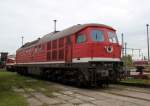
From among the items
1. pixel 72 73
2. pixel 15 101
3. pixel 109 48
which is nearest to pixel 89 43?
pixel 109 48

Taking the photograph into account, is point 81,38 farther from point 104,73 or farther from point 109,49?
point 104,73

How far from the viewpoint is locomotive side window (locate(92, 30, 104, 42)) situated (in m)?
17.0

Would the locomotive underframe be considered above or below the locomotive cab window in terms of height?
below

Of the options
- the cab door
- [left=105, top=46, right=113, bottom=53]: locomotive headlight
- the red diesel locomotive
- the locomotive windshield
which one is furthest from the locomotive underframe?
the locomotive windshield

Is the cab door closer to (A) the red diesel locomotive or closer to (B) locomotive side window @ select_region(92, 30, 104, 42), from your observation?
(A) the red diesel locomotive

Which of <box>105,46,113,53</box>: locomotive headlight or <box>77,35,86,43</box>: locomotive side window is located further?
<box>77,35,86,43</box>: locomotive side window

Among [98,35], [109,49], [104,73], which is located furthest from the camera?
[98,35]

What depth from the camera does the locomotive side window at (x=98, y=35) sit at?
17028 mm

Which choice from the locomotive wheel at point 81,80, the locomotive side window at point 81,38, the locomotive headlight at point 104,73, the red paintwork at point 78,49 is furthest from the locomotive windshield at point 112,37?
the locomotive wheel at point 81,80

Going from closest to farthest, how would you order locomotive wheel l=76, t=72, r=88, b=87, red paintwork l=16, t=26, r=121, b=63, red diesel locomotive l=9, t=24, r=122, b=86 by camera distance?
red diesel locomotive l=9, t=24, r=122, b=86 < red paintwork l=16, t=26, r=121, b=63 < locomotive wheel l=76, t=72, r=88, b=87

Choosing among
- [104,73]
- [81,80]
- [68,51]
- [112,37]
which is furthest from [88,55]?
[68,51]

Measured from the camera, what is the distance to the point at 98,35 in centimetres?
1723

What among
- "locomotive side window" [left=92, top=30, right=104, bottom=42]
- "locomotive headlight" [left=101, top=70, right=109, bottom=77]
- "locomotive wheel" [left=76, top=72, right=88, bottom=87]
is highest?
"locomotive side window" [left=92, top=30, right=104, bottom=42]

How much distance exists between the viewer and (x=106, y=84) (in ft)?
60.8
